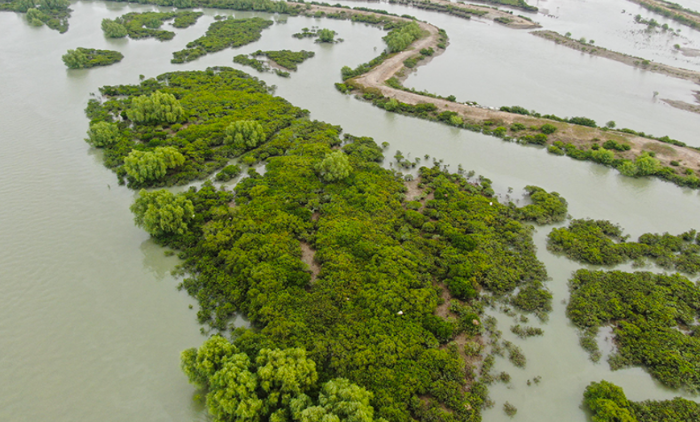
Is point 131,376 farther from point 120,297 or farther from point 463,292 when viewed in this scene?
point 463,292

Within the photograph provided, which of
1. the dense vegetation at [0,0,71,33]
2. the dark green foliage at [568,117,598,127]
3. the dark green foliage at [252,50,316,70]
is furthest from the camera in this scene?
the dense vegetation at [0,0,71,33]

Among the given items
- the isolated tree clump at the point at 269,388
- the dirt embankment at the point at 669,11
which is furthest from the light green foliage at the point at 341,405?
the dirt embankment at the point at 669,11

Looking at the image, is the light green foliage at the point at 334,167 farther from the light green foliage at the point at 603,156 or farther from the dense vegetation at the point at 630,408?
the light green foliage at the point at 603,156

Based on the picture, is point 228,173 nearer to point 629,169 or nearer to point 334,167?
point 334,167

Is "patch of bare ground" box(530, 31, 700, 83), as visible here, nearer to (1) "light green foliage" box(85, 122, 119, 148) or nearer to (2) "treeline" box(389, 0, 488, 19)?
(2) "treeline" box(389, 0, 488, 19)

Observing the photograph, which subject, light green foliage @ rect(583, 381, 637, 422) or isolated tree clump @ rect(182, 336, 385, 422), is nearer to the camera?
isolated tree clump @ rect(182, 336, 385, 422)

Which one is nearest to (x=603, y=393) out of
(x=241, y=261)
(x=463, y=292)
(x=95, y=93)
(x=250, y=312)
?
(x=463, y=292)

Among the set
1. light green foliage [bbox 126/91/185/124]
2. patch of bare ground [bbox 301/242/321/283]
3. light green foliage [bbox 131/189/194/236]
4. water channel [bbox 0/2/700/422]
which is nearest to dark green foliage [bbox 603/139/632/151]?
water channel [bbox 0/2/700/422]
